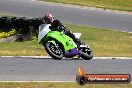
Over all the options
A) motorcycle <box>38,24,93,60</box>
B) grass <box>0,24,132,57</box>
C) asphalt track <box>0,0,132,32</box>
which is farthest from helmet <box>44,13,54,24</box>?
asphalt track <box>0,0,132,32</box>

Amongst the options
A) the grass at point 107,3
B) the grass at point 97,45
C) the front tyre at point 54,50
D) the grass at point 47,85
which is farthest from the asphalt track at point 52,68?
the grass at point 107,3

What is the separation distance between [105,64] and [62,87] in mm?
3921

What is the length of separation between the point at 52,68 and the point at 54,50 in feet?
5.56

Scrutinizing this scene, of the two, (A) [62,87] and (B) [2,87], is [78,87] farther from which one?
(B) [2,87]

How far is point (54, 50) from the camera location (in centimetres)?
1546

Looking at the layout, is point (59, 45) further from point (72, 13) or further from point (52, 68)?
point (72, 13)

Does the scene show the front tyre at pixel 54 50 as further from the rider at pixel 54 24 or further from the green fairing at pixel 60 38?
the rider at pixel 54 24

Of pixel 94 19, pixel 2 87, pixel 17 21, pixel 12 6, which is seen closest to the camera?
pixel 2 87

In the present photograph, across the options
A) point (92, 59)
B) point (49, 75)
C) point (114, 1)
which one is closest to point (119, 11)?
point (114, 1)

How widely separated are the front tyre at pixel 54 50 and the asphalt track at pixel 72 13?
13.3 metres

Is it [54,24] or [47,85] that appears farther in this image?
[54,24]

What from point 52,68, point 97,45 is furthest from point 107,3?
point 52,68

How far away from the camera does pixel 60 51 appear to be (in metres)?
15.6

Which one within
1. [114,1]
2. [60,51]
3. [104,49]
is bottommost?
[114,1]
